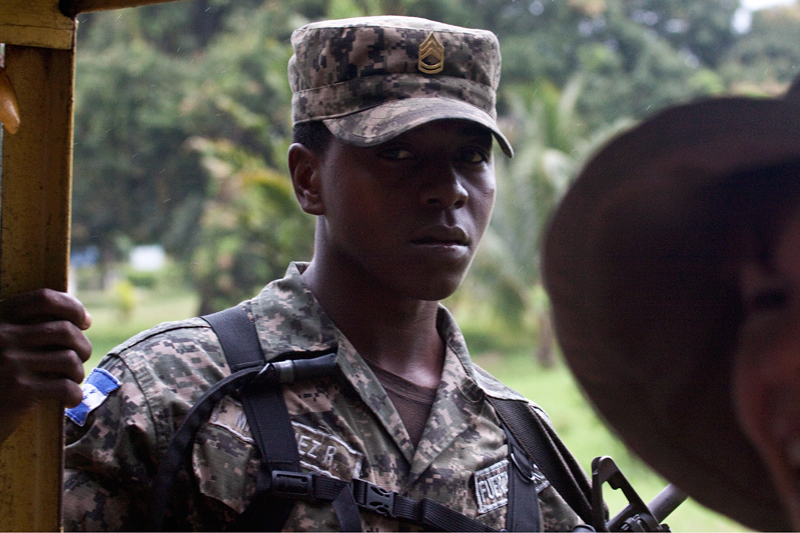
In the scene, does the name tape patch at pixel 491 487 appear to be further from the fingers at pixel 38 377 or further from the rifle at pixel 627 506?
the fingers at pixel 38 377

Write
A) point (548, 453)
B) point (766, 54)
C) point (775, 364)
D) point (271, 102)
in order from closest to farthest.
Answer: point (775, 364)
point (548, 453)
point (766, 54)
point (271, 102)

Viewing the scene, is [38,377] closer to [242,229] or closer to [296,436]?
[296,436]

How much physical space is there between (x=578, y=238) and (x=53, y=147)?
965 mm

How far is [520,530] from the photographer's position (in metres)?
1.65

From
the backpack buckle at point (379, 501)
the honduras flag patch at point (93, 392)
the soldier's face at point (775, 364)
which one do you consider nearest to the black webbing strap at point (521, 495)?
the backpack buckle at point (379, 501)

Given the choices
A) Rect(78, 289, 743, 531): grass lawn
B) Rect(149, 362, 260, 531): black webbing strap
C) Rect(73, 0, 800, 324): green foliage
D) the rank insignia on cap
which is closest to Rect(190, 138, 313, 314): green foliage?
Rect(73, 0, 800, 324): green foliage

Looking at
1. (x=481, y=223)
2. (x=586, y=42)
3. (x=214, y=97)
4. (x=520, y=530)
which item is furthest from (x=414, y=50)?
(x=214, y=97)

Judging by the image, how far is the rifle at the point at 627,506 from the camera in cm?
167

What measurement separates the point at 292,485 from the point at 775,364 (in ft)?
2.97

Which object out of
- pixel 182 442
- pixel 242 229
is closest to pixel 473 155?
pixel 182 442

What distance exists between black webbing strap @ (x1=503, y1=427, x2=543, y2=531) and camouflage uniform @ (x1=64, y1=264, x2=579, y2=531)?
0.02 m

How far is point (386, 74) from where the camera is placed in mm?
1729

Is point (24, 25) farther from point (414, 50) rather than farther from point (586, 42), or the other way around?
point (586, 42)

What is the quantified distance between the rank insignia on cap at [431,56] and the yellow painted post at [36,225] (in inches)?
27.2
